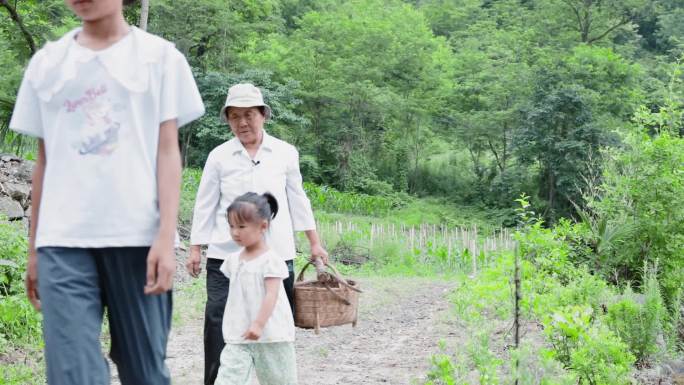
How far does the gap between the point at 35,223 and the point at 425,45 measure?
40.4 m

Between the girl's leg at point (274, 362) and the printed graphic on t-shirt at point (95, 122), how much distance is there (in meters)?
1.75

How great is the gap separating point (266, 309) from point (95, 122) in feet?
5.20

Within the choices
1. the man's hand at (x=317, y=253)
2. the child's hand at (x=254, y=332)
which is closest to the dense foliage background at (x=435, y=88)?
the man's hand at (x=317, y=253)

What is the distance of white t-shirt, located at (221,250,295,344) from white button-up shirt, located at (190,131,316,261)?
1.63 feet

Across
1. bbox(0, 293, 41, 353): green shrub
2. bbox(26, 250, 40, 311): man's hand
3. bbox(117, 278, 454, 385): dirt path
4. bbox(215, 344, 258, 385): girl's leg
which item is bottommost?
bbox(117, 278, 454, 385): dirt path

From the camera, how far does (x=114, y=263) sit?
2695 mm

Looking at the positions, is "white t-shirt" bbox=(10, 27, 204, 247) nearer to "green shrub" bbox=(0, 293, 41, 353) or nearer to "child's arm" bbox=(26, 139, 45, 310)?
"child's arm" bbox=(26, 139, 45, 310)

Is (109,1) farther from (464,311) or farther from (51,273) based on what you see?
(464,311)

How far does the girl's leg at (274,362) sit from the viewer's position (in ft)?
13.6

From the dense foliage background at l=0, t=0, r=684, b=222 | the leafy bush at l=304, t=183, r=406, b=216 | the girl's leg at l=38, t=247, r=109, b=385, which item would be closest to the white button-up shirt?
the girl's leg at l=38, t=247, r=109, b=385

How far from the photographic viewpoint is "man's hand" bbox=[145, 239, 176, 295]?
2.67m

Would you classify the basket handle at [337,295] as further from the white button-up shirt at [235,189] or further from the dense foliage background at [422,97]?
the dense foliage background at [422,97]

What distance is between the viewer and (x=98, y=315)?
2711 millimetres

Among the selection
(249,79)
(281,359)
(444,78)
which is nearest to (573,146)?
(444,78)
